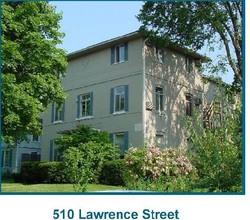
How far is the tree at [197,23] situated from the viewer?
22516 millimetres

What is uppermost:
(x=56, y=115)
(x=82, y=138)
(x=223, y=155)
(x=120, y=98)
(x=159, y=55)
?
(x=159, y=55)

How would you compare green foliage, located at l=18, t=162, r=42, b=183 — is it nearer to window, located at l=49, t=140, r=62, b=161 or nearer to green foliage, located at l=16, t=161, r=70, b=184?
green foliage, located at l=16, t=161, r=70, b=184

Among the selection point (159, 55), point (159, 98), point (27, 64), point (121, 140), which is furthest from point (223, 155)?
point (159, 55)

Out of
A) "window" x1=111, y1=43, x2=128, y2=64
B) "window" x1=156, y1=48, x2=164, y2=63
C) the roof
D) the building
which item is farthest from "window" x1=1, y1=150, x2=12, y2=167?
"window" x1=156, y1=48, x2=164, y2=63

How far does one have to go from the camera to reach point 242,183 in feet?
27.5

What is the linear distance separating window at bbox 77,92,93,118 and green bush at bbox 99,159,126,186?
8.45 meters

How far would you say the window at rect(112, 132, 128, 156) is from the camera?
2431 centimetres

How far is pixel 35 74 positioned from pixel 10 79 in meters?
2.31

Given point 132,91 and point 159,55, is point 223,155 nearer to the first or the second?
point 132,91

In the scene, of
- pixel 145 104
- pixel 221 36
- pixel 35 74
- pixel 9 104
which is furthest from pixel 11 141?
pixel 221 36

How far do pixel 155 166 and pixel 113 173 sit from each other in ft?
15.7

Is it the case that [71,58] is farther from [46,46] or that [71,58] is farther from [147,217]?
[147,217]

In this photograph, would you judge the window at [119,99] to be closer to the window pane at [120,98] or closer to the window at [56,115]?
the window pane at [120,98]

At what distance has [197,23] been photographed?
2358 centimetres
